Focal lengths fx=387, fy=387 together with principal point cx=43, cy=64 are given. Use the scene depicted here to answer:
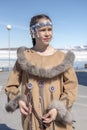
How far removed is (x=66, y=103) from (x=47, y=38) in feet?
2.01

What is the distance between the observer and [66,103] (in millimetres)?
3510

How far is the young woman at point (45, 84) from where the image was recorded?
11.4 ft

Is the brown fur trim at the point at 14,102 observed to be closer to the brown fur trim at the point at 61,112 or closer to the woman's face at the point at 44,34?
the brown fur trim at the point at 61,112

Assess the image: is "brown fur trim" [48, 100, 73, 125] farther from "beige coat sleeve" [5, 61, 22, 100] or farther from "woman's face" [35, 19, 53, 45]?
"woman's face" [35, 19, 53, 45]

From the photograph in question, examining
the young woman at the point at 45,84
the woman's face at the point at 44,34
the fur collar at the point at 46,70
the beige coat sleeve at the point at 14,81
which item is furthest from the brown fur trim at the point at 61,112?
the woman's face at the point at 44,34

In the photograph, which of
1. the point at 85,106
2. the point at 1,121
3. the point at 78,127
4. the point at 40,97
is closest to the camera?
the point at 40,97

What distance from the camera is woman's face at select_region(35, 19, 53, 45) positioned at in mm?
3506

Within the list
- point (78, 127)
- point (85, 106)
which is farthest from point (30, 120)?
point (85, 106)

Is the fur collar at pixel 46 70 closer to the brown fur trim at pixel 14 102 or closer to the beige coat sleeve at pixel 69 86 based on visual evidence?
the beige coat sleeve at pixel 69 86

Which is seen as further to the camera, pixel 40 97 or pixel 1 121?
pixel 1 121

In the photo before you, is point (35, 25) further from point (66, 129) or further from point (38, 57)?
point (66, 129)

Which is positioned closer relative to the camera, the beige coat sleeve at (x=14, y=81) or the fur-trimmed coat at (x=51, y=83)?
the fur-trimmed coat at (x=51, y=83)

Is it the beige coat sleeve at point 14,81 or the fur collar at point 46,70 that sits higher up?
the fur collar at point 46,70

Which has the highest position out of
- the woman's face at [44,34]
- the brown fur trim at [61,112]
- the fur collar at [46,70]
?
the woman's face at [44,34]
